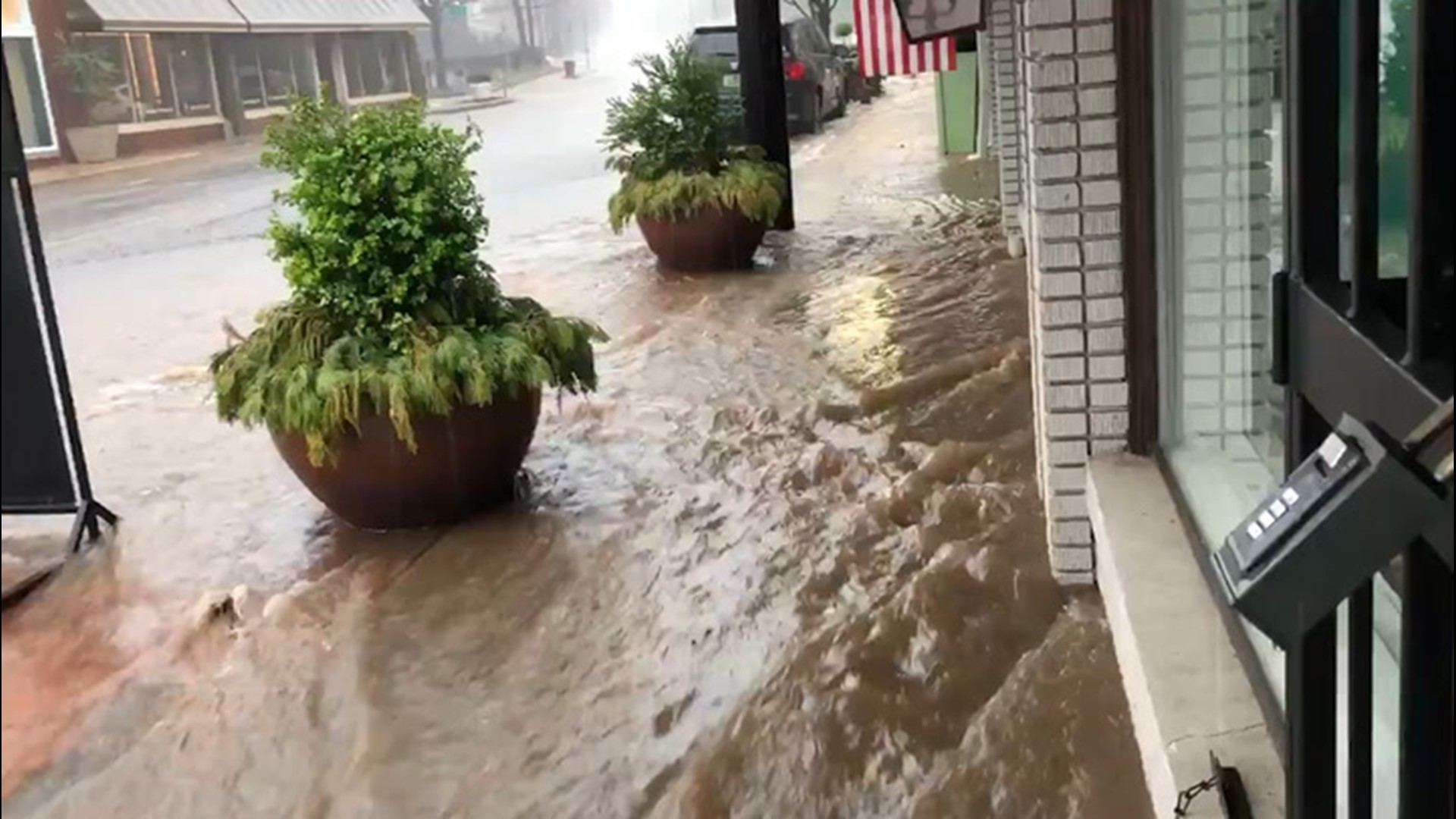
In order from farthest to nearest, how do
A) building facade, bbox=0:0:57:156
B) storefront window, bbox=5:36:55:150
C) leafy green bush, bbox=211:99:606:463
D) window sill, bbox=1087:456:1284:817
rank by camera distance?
leafy green bush, bbox=211:99:606:463
window sill, bbox=1087:456:1284:817
storefront window, bbox=5:36:55:150
building facade, bbox=0:0:57:156

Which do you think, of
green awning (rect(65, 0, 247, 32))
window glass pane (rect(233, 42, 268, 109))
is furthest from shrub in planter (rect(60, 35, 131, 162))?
window glass pane (rect(233, 42, 268, 109))

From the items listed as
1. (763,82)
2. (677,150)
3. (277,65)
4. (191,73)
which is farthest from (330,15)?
(763,82)

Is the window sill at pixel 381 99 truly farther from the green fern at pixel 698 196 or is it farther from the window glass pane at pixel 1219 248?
the green fern at pixel 698 196

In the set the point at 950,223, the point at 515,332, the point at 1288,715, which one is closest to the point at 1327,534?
the point at 1288,715

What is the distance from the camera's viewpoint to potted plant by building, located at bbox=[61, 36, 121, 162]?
5.57 metres

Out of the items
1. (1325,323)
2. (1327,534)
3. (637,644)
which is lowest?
(637,644)

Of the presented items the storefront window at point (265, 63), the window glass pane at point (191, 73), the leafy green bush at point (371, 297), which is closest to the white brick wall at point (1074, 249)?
the leafy green bush at point (371, 297)

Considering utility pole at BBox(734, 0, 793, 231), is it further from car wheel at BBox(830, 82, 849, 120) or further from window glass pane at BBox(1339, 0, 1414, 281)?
car wheel at BBox(830, 82, 849, 120)

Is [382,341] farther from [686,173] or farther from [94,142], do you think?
[686,173]

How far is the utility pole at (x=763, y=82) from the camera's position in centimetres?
A: 1085

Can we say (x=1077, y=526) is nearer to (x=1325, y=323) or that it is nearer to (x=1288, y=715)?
(x=1288, y=715)

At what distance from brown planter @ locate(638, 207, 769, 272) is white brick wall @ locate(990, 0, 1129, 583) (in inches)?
225

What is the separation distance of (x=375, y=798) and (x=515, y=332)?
2066mm

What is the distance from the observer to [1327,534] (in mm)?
1250
